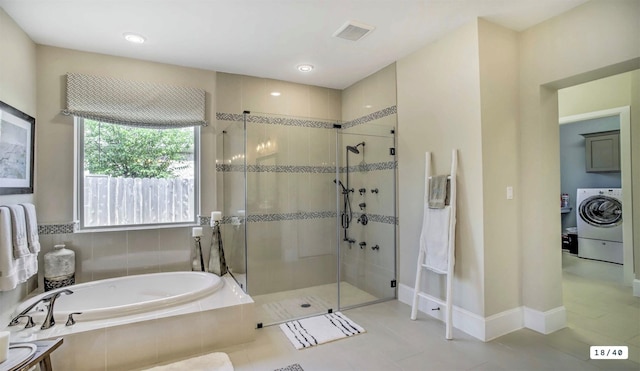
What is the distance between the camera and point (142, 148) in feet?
10.5

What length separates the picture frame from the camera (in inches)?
86.7

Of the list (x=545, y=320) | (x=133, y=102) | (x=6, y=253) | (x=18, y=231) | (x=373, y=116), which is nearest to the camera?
(x=6, y=253)

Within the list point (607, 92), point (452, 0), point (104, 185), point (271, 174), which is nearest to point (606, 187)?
point (607, 92)

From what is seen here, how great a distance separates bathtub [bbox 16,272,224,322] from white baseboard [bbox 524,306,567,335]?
9.00 ft

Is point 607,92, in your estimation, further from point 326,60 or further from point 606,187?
point 326,60

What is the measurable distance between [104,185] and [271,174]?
5.50 feet

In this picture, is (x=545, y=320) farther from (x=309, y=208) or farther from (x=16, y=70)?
(x=16, y=70)

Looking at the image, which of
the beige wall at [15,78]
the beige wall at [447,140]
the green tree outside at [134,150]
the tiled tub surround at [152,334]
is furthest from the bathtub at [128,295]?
the beige wall at [447,140]

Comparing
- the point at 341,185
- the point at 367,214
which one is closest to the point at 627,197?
the point at 367,214

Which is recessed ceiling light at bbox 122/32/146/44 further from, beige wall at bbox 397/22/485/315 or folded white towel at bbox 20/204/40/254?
beige wall at bbox 397/22/485/315

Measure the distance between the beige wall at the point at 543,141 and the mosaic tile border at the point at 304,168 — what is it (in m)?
1.27

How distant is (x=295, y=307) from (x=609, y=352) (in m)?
2.56

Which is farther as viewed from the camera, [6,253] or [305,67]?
[305,67]

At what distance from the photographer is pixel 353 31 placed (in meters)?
2.62
